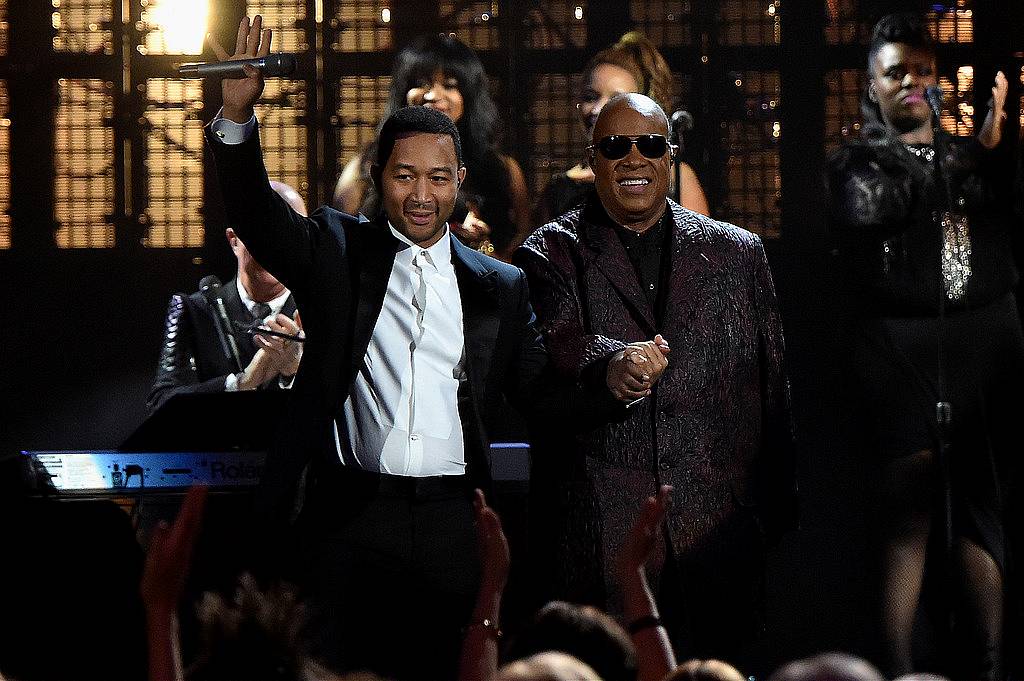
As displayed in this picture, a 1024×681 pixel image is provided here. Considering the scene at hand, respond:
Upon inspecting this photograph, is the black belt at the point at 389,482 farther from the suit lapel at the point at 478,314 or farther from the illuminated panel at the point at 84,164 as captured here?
the illuminated panel at the point at 84,164

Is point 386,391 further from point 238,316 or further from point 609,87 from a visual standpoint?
point 609,87

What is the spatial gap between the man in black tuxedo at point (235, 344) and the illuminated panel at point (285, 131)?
437 millimetres

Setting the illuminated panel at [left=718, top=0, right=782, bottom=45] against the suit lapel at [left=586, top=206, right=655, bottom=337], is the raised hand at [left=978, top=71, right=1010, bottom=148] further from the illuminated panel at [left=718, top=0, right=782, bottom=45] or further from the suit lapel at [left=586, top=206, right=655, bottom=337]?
the suit lapel at [left=586, top=206, right=655, bottom=337]

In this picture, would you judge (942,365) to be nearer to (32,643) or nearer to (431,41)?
(431,41)

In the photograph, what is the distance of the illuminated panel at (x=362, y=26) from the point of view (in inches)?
212

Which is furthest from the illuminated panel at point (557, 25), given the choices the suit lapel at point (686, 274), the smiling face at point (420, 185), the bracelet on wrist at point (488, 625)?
the bracelet on wrist at point (488, 625)

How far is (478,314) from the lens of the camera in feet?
10.4

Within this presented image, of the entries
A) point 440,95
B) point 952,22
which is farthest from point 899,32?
point 440,95

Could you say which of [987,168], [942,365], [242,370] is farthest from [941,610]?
[242,370]

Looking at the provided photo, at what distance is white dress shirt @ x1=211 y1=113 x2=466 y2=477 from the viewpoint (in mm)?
3021

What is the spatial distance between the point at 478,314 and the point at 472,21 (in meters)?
2.56

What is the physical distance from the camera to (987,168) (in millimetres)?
5141

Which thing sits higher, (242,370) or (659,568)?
(242,370)

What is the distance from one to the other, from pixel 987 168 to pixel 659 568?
2.64 metres
